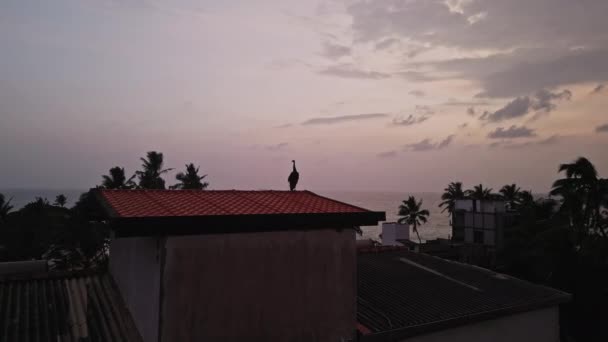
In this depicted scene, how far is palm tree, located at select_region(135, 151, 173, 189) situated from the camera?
44812mm

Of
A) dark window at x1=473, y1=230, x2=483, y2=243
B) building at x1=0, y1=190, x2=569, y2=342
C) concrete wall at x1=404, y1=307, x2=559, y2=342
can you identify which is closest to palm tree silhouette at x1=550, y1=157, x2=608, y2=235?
dark window at x1=473, y1=230, x2=483, y2=243

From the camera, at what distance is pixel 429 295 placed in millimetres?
12711

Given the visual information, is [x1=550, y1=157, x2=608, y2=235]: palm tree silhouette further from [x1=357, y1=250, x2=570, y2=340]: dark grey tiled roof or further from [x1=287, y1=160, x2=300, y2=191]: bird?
[x1=287, y1=160, x2=300, y2=191]: bird

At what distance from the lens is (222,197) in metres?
9.52

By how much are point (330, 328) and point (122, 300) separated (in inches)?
201

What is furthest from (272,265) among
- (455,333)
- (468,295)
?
(468,295)

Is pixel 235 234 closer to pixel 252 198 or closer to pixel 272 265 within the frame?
pixel 272 265

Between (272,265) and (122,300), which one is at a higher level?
(272,265)

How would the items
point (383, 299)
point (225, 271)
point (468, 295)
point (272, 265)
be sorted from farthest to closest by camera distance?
1. point (468, 295)
2. point (383, 299)
3. point (272, 265)
4. point (225, 271)

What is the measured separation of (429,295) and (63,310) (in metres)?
10.3

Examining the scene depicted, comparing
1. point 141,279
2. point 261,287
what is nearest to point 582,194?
point 261,287

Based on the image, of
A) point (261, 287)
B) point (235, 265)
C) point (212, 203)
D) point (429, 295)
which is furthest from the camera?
point (429, 295)

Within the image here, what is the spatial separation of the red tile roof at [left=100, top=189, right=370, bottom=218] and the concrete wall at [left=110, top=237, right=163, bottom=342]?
680 millimetres

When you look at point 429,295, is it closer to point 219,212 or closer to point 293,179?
point 293,179
